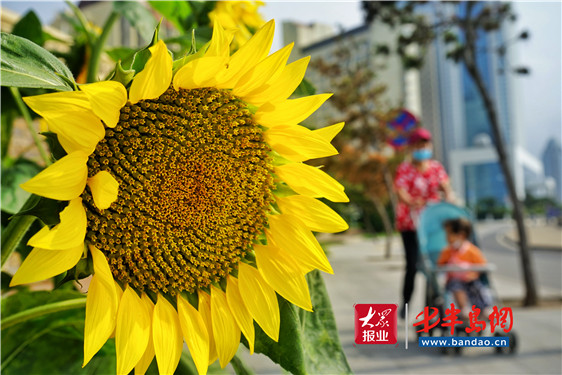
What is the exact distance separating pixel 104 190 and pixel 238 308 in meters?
0.09

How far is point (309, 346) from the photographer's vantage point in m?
0.25

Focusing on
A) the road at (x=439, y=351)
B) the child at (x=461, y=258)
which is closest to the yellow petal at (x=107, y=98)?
the road at (x=439, y=351)

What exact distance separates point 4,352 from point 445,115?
37.4 feet

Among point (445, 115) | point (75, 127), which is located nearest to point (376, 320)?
point (75, 127)

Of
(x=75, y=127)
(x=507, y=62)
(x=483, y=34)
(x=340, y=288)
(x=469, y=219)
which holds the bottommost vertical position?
(x=340, y=288)

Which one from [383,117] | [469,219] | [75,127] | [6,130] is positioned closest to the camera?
[75,127]

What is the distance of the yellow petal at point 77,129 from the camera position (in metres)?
0.18

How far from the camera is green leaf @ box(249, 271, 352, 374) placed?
23 centimetres

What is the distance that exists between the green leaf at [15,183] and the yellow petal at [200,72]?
0.64ft

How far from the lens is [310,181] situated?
0.78 feet

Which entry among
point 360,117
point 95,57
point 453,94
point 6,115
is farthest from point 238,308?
point 453,94

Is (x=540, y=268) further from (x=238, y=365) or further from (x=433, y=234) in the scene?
(x=238, y=365)

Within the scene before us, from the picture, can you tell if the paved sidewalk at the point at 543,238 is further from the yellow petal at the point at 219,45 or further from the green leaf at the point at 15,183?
the yellow petal at the point at 219,45

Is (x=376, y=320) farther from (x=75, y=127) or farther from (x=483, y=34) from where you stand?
(x=483, y=34)
